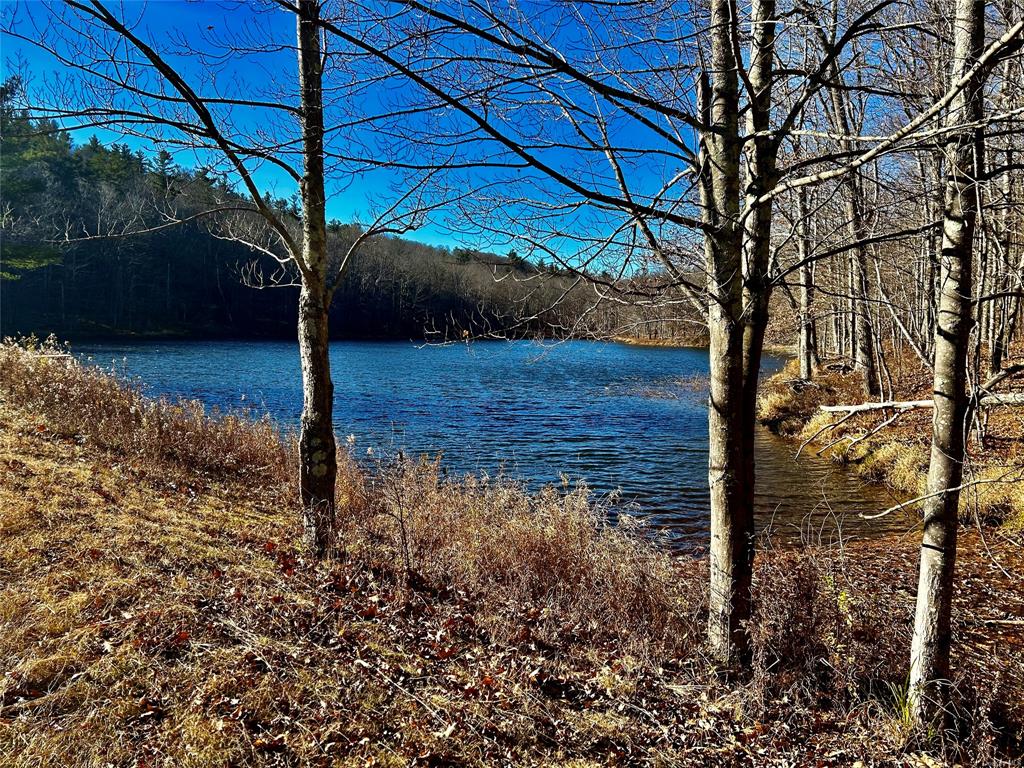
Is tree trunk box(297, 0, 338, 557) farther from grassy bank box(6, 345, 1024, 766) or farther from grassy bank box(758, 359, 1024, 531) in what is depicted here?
grassy bank box(758, 359, 1024, 531)

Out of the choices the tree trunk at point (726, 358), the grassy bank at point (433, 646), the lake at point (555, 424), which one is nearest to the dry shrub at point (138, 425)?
the lake at point (555, 424)

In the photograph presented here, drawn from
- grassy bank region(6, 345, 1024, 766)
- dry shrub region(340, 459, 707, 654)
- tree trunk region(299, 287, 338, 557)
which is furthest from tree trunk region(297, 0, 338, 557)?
dry shrub region(340, 459, 707, 654)

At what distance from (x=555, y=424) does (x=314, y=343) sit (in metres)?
14.4

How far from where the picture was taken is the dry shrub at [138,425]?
9.30 m

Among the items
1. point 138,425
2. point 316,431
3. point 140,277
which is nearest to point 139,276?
point 140,277

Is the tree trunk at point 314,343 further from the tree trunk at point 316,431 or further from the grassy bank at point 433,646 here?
the grassy bank at point 433,646

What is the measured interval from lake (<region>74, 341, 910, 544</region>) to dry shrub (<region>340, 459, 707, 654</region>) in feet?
3.32

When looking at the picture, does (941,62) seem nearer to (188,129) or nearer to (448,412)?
(188,129)

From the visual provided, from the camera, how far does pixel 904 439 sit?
35.0 feet

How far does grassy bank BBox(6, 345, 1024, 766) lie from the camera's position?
3473mm

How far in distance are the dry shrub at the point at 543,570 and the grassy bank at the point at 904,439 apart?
1949 mm

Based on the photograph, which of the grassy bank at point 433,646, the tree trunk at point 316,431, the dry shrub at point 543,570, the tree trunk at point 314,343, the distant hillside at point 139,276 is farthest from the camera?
the distant hillside at point 139,276

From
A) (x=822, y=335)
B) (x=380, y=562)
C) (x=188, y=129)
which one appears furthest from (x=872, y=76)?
(x=822, y=335)

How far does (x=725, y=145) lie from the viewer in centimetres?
366
